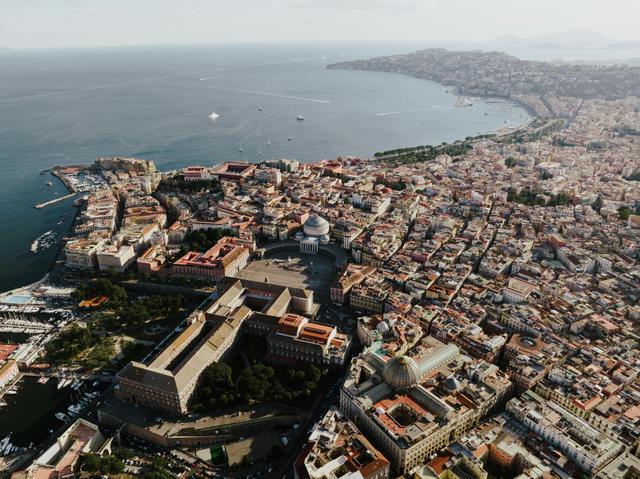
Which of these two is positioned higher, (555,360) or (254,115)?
(555,360)

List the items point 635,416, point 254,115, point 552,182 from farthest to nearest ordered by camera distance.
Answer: point 254,115
point 552,182
point 635,416

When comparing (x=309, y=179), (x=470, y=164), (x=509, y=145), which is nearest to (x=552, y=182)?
(x=470, y=164)


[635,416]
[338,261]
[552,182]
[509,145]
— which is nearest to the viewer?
[635,416]

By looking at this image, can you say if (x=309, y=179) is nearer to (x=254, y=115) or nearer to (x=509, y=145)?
(x=509, y=145)

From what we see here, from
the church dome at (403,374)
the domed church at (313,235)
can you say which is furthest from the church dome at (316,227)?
the church dome at (403,374)

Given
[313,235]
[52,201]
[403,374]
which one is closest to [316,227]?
[313,235]

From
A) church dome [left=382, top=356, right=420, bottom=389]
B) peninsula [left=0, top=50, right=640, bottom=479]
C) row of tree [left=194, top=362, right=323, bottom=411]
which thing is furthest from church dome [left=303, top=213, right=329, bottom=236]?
church dome [left=382, top=356, right=420, bottom=389]

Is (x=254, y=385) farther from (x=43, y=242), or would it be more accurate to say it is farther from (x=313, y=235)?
(x=43, y=242)
